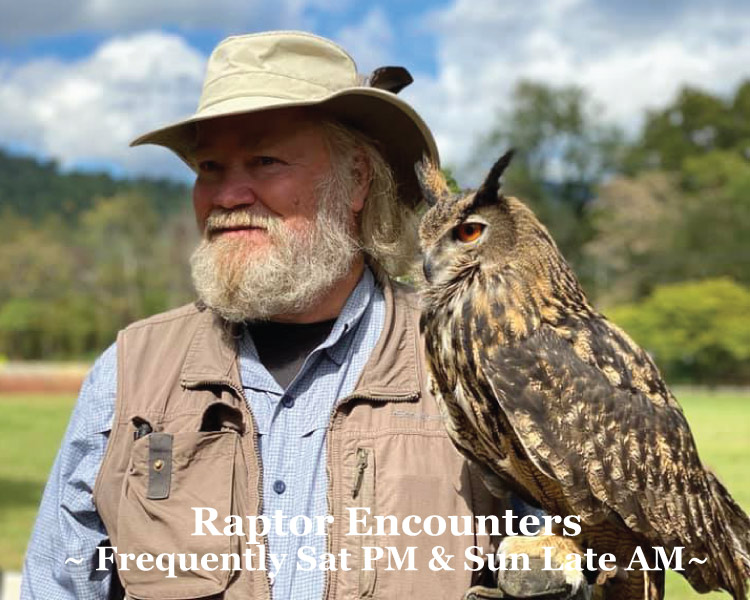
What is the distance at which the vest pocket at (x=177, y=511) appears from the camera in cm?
212

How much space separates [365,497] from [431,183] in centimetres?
82

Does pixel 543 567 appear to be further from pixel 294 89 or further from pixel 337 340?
pixel 294 89

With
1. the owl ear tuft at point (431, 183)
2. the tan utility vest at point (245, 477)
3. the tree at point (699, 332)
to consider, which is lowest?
the tan utility vest at point (245, 477)

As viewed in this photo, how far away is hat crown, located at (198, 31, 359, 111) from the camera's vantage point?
243cm

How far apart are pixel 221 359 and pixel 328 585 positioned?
2.19 ft

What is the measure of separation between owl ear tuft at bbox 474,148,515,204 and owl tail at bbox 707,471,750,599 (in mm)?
943

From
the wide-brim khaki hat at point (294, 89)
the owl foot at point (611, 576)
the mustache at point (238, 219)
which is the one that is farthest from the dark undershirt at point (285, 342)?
the owl foot at point (611, 576)

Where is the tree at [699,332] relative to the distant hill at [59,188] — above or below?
below

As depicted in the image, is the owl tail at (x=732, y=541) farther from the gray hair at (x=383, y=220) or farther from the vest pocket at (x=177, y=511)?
the vest pocket at (x=177, y=511)

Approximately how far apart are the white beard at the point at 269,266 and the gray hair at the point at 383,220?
165 mm

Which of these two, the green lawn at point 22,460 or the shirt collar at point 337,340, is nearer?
the shirt collar at point 337,340

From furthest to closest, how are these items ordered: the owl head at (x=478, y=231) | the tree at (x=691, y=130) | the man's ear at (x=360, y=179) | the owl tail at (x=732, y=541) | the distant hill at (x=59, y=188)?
the distant hill at (x=59, y=188)
the tree at (x=691, y=130)
the man's ear at (x=360, y=179)
the owl tail at (x=732, y=541)
the owl head at (x=478, y=231)

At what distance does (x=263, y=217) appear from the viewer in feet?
8.17

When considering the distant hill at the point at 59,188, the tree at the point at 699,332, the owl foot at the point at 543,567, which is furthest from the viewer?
the distant hill at the point at 59,188
